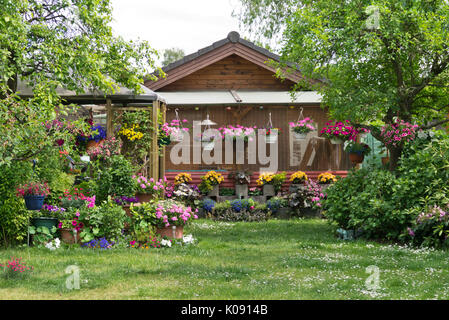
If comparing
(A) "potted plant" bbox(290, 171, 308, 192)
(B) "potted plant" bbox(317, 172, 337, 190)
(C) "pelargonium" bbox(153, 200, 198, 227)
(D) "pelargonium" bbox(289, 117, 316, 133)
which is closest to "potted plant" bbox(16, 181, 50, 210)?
(C) "pelargonium" bbox(153, 200, 198, 227)

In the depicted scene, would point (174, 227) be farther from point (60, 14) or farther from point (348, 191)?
point (60, 14)

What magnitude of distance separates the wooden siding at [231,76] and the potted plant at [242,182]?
295 centimetres

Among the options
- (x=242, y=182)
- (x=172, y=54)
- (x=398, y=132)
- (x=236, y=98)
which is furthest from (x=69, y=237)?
(x=172, y=54)

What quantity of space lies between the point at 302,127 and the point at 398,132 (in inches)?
170

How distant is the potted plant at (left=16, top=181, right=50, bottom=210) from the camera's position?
28.2ft

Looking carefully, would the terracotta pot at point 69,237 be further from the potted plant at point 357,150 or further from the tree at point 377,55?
the potted plant at point 357,150

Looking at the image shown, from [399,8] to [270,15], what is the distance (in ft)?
59.0

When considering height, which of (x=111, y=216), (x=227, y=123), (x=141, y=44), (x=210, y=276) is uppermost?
(x=141, y=44)

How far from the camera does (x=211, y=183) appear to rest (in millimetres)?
14586

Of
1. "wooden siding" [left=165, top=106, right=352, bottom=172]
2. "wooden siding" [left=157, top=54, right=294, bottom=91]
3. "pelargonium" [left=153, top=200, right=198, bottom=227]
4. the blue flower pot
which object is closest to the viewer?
the blue flower pot

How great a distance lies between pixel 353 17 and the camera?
9.77 metres

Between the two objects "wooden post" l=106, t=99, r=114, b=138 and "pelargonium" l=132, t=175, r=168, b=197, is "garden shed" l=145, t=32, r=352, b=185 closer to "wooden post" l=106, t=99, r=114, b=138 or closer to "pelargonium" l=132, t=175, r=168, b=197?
"wooden post" l=106, t=99, r=114, b=138

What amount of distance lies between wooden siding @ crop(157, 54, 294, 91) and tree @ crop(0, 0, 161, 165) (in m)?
5.10
